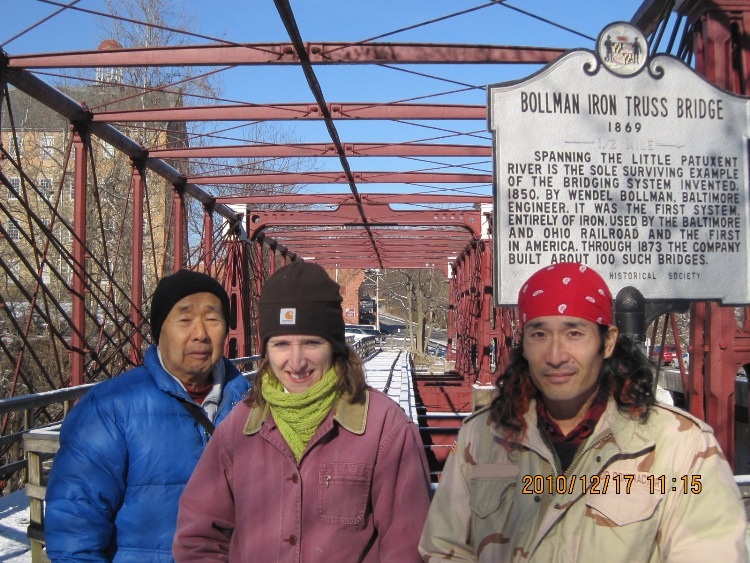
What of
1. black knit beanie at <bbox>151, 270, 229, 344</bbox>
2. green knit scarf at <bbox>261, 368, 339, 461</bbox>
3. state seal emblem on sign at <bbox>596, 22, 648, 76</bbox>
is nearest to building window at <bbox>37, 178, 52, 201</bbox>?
state seal emblem on sign at <bbox>596, 22, 648, 76</bbox>

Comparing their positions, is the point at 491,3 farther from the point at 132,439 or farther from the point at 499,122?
the point at 132,439

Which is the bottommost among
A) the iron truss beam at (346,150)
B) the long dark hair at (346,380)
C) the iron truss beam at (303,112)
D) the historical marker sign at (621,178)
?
the long dark hair at (346,380)

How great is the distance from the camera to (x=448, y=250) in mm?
30141

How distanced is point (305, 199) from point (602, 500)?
17.3m

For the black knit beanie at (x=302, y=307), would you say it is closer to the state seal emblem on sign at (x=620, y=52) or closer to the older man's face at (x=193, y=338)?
the older man's face at (x=193, y=338)

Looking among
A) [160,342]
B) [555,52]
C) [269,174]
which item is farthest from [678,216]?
[269,174]

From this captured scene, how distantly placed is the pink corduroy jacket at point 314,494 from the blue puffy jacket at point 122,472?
1.07 feet

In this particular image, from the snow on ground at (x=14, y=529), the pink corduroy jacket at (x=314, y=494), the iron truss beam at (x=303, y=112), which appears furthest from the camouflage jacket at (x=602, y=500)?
the iron truss beam at (x=303, y=112)

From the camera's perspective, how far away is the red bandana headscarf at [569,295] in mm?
2500

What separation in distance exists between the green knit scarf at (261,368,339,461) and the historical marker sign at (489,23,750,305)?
216 centimetres

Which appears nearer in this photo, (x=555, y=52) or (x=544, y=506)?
(x=544, y=506)

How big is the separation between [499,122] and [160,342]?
2396mm
